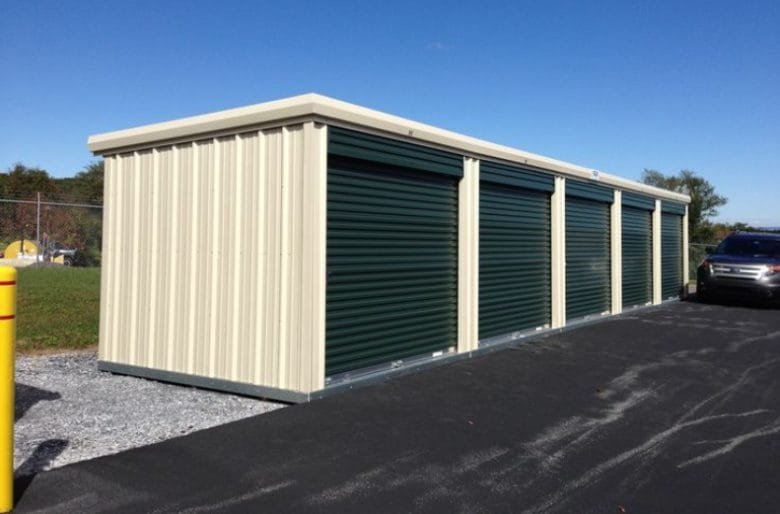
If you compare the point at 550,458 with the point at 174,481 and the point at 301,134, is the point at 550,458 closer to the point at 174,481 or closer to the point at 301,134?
the point at 174,481

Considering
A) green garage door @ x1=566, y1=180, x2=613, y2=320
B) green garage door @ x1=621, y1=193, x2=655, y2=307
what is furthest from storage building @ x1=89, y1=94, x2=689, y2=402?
green garage door @ x1=621, y1=193, x2=655, y2=307

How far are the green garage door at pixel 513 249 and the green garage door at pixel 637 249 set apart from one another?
4.24 m

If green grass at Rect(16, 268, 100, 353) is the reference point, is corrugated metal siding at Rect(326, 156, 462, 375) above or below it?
above

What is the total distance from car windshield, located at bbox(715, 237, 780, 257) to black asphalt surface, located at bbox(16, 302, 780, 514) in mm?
9844

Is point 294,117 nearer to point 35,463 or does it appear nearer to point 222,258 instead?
point 222,258

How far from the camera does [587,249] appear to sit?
12.9 metres

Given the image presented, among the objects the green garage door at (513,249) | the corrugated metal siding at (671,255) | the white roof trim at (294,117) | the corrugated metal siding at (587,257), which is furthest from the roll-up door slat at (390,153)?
the corrugated metal siding at (671,255)

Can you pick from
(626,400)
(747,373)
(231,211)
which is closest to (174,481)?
(231,211)

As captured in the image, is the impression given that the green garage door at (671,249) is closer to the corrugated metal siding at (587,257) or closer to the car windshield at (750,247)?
the car windshield at (750,247)

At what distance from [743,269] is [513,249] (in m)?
8.69

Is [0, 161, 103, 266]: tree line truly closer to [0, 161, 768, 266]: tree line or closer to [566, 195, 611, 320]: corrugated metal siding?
[0, 161, 768, 266]: tree line

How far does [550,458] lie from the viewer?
4.76 meters

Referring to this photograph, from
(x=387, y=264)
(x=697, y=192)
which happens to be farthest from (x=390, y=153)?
(x=697, y=192)

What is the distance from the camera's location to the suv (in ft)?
50.1
